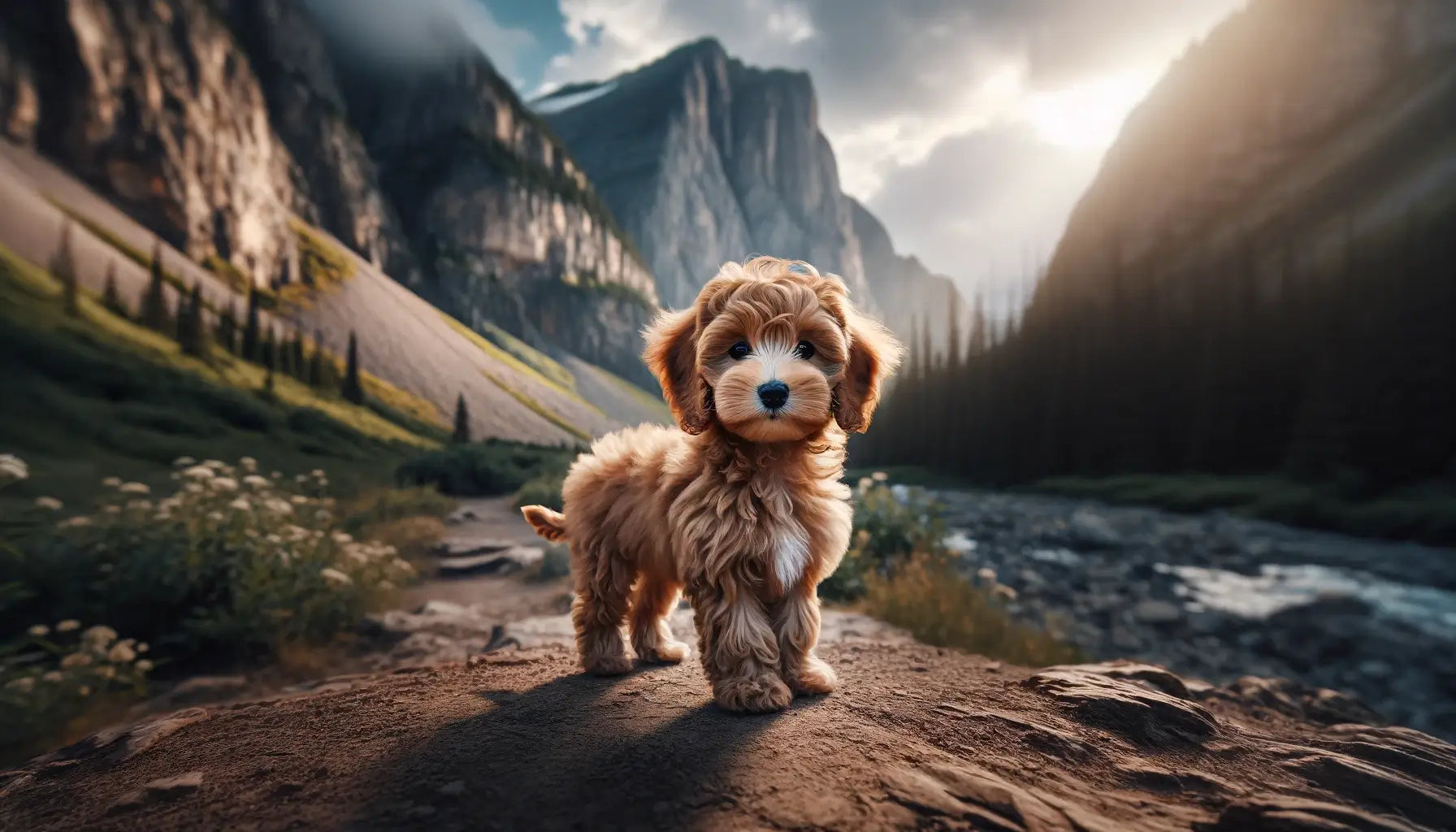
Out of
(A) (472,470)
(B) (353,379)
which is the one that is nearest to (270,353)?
(B) (353,379)

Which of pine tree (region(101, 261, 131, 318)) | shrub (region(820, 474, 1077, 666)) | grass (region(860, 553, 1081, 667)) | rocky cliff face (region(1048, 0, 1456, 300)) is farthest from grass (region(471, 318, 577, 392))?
grass (region(860, 553, 1081, 667))

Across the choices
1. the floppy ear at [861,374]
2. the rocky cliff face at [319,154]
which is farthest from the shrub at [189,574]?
the rocky cliff face at [319,154]

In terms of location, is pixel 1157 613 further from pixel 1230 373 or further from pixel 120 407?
pixel 1230 373

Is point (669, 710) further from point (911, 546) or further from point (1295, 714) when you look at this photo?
point (911, 546)

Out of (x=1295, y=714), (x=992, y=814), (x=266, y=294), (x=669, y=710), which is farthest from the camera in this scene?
(x=266, y=294)

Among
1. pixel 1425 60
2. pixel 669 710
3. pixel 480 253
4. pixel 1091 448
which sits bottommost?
pixel 669 710

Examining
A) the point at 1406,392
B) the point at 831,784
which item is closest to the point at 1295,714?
the point at 831,784
